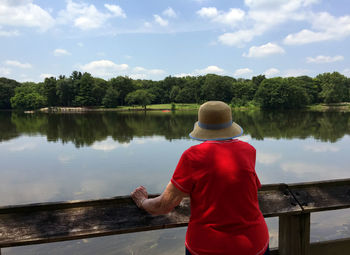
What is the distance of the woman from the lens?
1.50m

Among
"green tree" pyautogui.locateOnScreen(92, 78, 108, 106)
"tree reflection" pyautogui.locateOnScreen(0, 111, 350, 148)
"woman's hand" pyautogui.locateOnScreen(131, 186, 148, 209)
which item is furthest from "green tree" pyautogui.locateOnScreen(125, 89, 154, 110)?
"woman's hand" pyautogui.locateOnScreen(131, 186, 148, 209)

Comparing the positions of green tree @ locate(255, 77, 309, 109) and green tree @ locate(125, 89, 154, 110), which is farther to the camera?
green tree @ locate(125, 89, 154, 110)

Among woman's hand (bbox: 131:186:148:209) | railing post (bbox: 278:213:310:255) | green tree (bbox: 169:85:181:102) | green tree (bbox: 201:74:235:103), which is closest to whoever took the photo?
woman's hand (bbox: 131:186:148:209)

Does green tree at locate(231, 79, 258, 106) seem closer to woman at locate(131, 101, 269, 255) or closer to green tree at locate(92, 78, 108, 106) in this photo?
green tree at locate(92, 78, 108, 106)

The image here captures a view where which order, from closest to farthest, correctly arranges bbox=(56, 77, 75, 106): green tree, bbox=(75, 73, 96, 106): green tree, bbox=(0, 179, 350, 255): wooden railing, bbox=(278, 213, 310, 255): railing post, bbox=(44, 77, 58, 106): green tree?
bbox=(0, 179, 350, 255): wooden railing → bbox=(278, 213, 310, 255): railing post → bbox=(75, 73, 96, 106): green tree → bbox=(56, 77, 75, 106): green tree → bbox=(44, 77, 58, 106): green tree

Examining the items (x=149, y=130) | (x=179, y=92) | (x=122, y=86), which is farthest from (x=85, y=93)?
(x=149, y=130)

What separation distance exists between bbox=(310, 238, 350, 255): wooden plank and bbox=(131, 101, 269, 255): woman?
80 cm

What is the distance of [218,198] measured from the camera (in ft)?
4.98

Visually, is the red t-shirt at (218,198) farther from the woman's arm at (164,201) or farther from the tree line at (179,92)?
the tree line at (179,92)

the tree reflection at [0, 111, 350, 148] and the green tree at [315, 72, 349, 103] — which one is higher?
the green tree at [315, 72, 349, 103]

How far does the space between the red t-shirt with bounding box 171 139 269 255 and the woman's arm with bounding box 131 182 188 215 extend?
5 cm

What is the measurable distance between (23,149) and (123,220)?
63.2 feet

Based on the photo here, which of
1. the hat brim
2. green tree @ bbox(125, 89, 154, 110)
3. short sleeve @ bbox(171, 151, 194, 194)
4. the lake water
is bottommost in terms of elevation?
the lake water

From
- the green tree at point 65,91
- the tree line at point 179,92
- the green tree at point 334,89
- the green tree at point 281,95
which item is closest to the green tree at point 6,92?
the tree line at point 179,92
